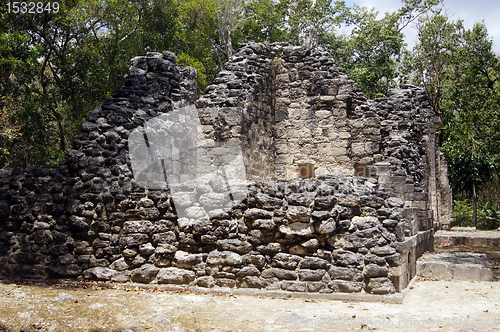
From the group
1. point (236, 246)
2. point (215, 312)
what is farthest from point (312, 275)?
point (215, 312)

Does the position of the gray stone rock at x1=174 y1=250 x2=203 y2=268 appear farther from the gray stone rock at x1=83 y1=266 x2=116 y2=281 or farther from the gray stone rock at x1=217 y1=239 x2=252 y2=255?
the gray stone rock at x1=83 y1=266 x2=116 y2=281

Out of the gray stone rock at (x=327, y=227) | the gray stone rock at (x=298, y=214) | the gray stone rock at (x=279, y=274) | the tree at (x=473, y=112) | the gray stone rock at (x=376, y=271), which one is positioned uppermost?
the tree at (x=473, y=112)

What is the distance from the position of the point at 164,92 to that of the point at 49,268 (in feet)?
13.5

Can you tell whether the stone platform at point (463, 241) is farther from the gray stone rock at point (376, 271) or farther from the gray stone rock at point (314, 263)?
the gray stone rock at point (314, 263)

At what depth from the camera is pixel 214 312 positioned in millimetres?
4969

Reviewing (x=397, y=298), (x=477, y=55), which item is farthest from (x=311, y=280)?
(x=477, y=55)

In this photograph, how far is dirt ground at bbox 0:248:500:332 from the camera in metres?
4.50

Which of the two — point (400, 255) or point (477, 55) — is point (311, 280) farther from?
point (477, 55)

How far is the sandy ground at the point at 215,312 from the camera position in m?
4.50

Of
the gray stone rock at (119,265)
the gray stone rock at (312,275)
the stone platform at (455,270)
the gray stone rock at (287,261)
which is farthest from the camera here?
the stone platform at (455,270)

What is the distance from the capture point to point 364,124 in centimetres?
1115

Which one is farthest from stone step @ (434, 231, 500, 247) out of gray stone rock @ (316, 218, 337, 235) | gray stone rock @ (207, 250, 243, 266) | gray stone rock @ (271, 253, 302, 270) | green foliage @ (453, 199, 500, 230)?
green foliage @ (453, 199, 500, 230)

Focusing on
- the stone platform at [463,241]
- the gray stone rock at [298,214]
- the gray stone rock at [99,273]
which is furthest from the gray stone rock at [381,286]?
Result: the stone platform at [463,241]

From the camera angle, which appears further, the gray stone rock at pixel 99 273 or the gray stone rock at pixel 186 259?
the gray stone rock at pixel 99 273
